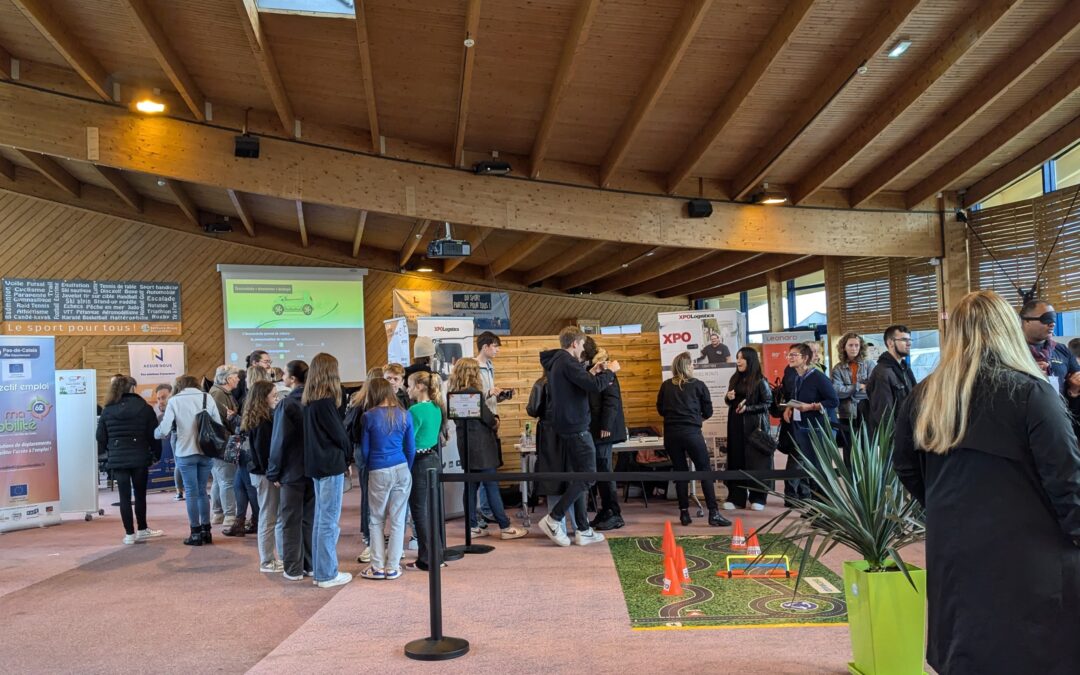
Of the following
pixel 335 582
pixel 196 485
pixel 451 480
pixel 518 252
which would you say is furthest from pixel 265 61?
pixel 518 252

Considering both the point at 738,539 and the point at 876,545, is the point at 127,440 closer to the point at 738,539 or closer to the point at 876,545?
the point at 738,539

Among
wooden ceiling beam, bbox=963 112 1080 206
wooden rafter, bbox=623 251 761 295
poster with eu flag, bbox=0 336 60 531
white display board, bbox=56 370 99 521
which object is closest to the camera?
poster with eu flag, bbox=0 336 60 531

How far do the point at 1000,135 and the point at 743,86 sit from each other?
365cm

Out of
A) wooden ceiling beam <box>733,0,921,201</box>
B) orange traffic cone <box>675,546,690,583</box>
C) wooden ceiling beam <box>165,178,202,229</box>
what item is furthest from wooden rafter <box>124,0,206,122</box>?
wooden ceiling beam <box>733,0,921,201</box>

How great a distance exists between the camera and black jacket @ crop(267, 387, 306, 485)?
5277mm

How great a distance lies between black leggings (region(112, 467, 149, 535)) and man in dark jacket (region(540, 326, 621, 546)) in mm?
3407

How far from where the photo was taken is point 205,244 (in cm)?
1400

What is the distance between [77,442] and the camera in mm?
8875

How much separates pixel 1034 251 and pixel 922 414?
949cm

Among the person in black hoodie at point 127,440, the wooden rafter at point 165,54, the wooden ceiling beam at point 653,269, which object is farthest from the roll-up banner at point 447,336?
the wooden ceiling beam at point 653,269

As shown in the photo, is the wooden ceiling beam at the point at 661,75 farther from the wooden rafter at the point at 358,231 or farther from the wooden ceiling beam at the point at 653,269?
the wooden rafter at the point at 358,231

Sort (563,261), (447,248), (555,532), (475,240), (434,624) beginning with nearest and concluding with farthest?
(434,624)
(555,532)
(447,248)
(475,240)
(563,261)

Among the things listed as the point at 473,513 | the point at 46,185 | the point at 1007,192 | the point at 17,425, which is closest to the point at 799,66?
the point at 473,513

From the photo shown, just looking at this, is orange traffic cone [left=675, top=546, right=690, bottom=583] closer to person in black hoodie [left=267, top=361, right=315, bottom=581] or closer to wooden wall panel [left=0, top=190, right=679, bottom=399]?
person in black hoodie [left=267, top=361, right=315, bottom=581]
